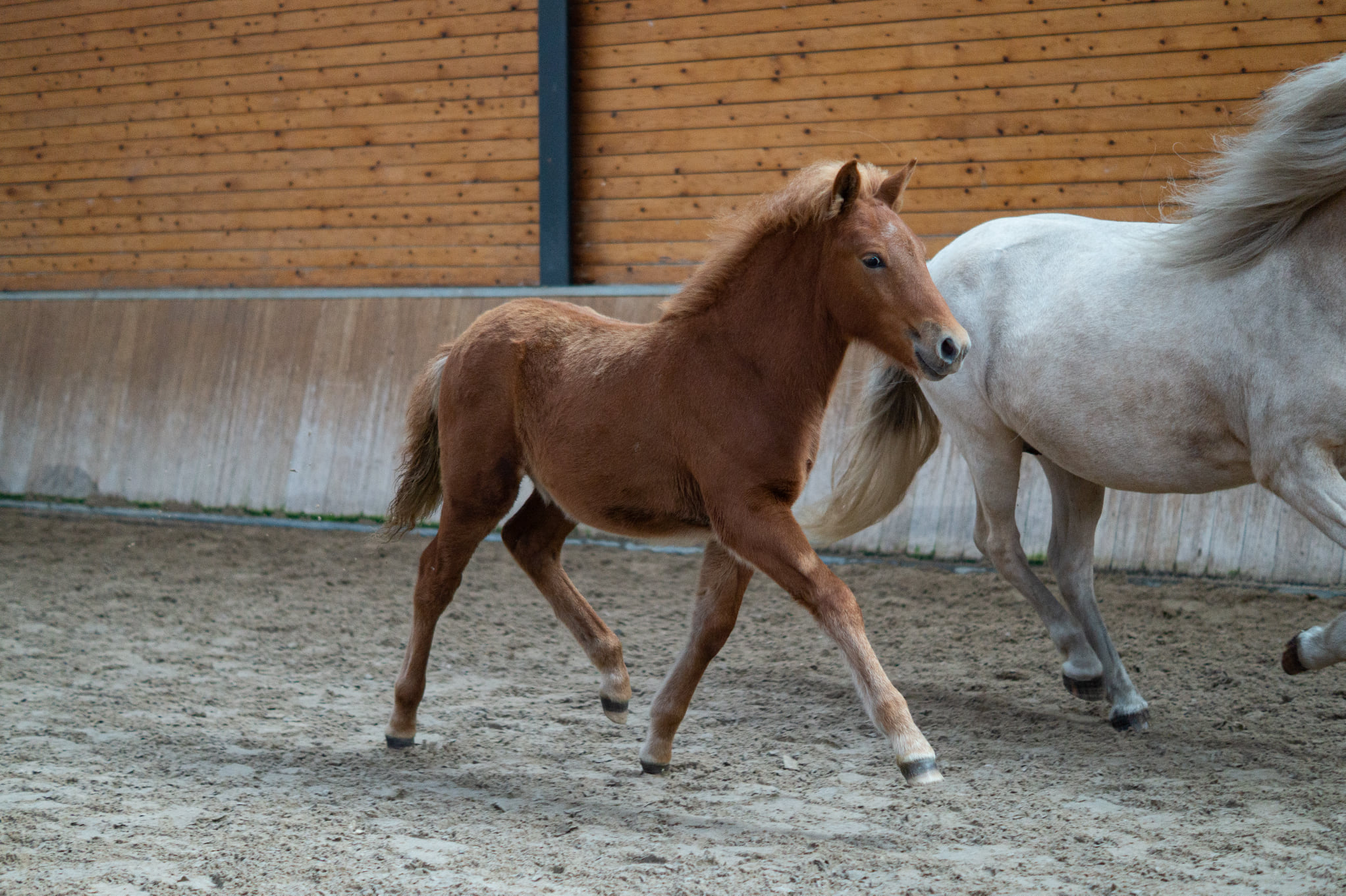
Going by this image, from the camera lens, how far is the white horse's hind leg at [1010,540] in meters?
4.18

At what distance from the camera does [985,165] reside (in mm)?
7172

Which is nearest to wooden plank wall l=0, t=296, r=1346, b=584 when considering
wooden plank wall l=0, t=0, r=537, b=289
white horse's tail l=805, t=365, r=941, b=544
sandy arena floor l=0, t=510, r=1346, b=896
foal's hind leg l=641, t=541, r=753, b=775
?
wooden plank wall l=0, t=0, r=537, b=289

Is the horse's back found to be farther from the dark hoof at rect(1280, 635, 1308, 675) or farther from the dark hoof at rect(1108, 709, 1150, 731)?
the dark hoof at rect(1108, 709, 1150, 731)

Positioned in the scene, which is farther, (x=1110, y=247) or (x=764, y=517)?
(x=1110, y=247)

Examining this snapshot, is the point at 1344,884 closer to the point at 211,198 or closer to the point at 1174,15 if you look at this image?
the point at 1174,15

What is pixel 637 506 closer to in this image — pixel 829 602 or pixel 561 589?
pixel 561 589

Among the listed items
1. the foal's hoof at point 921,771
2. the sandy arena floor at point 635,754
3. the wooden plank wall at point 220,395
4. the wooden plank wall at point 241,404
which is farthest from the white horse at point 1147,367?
the wooden plank wall at point 220,395

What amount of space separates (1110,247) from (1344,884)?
2.25 m

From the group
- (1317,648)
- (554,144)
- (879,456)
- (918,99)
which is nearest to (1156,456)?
(1317,648)

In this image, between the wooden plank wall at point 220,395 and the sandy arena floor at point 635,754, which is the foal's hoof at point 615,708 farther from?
the wooden plank wall at point 220,395

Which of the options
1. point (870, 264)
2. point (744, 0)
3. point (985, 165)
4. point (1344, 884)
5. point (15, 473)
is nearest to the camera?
point (1344, 884)

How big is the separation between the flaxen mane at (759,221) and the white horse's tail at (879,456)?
4.98 feet

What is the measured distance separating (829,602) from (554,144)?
20.3 ft

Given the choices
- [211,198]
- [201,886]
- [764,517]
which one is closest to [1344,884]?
[764,517]
